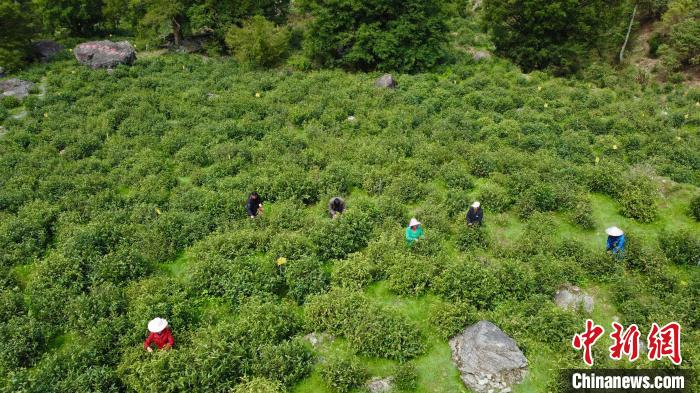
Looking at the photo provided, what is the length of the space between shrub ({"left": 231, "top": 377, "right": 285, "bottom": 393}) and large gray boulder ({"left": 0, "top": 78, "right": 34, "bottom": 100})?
2390cm

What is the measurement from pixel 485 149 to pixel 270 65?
17.0 metres

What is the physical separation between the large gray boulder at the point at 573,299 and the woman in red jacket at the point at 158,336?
31.7 ft

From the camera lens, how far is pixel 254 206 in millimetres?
14977

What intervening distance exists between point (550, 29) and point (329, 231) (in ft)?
72.7

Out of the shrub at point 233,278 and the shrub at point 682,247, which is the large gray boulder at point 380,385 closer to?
the shrub at point 233,278

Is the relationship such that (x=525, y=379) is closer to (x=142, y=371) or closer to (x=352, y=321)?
(x=352, y=321)

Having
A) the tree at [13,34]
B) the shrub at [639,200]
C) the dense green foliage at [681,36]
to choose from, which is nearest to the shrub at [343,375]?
the shrub at [639,200]

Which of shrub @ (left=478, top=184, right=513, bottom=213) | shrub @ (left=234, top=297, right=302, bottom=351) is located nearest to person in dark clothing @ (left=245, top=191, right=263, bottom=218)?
shrub @ (left=234, top=297, right=302, bottom=351)

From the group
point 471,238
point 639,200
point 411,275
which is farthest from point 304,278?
point 639,200

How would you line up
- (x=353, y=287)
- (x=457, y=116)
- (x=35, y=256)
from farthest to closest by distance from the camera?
(x=457, y=116) < (x=35, y=256) < (x=353, y=287)

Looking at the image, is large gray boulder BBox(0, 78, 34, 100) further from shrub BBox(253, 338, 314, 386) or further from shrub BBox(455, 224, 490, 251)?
shrub BBox(455, 224, 490, 251)

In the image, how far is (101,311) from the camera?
11250mm

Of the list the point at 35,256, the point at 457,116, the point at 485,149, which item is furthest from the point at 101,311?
the point at 457,116

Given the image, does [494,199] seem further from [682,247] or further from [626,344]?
[626,344]
